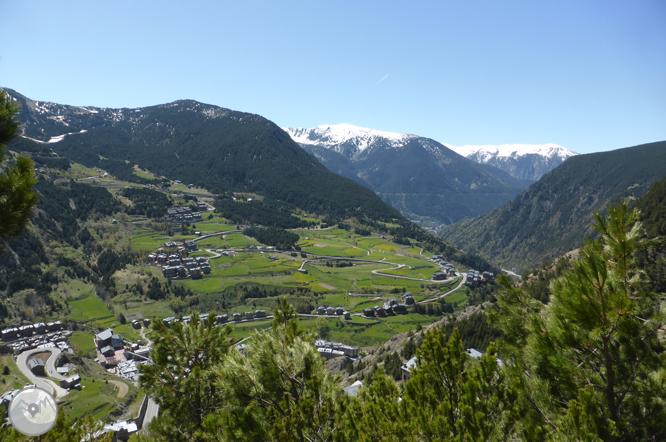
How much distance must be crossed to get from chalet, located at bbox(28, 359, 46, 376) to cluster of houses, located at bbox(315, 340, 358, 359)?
1421 inches

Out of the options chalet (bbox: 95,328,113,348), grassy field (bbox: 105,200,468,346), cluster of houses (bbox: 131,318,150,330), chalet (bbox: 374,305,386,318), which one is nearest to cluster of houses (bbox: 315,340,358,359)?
grassy field (bbox: 105,200,468,346)

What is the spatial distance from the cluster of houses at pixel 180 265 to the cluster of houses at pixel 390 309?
1771 inches

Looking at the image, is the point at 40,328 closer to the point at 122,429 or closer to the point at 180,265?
the point at 180,265

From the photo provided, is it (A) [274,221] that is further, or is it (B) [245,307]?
(A) [274,221]

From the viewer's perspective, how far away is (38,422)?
501cm

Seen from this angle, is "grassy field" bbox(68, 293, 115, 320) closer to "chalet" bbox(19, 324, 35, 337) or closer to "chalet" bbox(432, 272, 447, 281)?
"chalet" bbox(19, 324, 35, 337)

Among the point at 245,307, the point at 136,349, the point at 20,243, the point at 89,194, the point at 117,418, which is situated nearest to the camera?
the point at 117,418

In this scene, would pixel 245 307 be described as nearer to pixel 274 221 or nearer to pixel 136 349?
pixel 136 349

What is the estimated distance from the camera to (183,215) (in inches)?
5349

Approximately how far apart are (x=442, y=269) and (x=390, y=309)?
40.3 meters

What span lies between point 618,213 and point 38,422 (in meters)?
9.57

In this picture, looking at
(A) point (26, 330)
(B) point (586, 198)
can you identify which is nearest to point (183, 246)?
(A) point (26, 330)

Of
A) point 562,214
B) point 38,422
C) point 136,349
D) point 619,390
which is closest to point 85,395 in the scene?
point 136,349

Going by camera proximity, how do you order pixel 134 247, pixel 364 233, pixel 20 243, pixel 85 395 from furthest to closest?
pixel 364 233 < pixel 134 247 < pixel 20 243 < pixel 85 395
